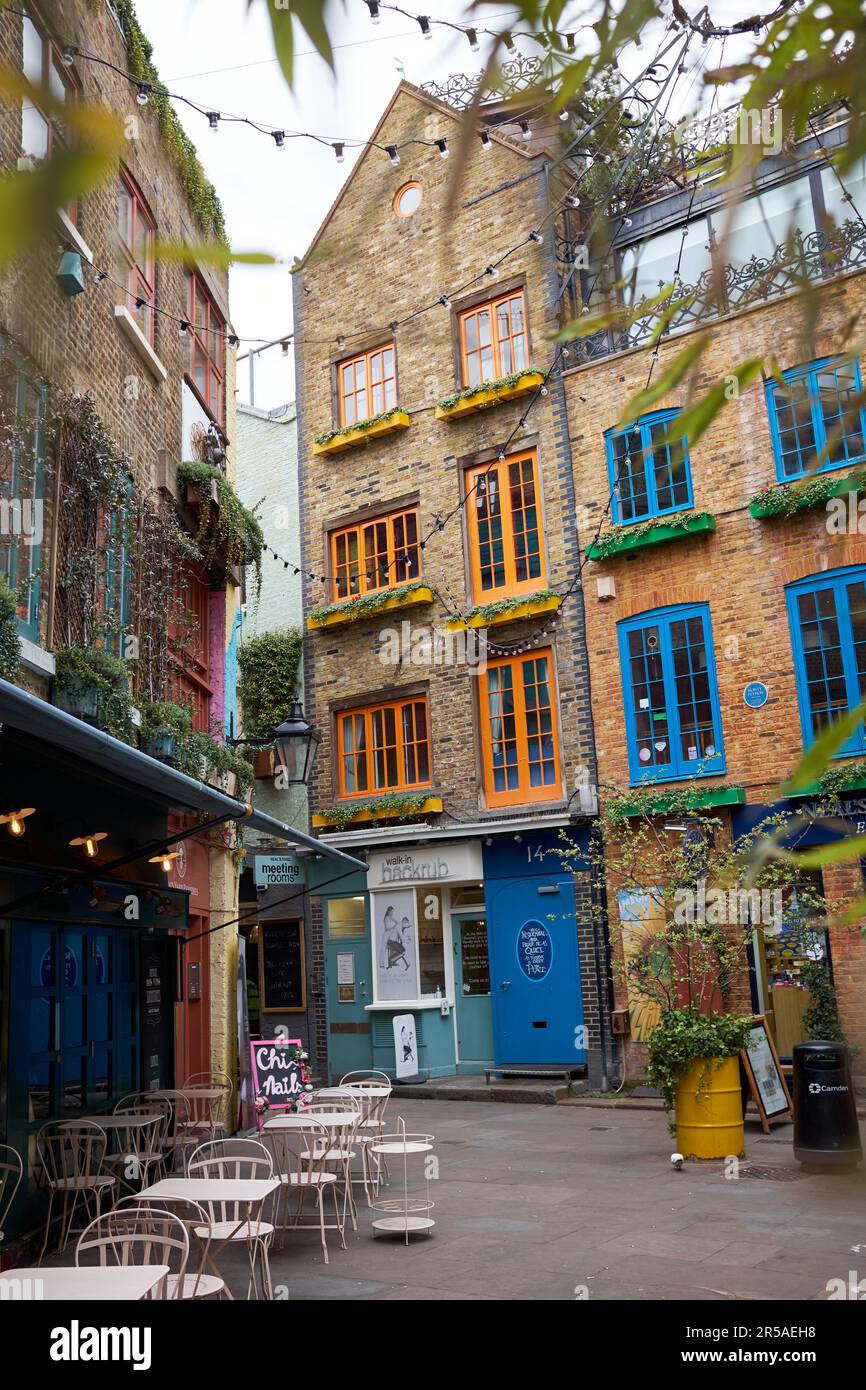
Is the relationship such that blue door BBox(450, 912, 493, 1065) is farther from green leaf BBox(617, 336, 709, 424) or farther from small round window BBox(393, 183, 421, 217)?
green leaf BBox(617, 336, 709, 424)

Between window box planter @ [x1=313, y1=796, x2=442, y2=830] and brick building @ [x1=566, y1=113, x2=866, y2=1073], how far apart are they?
127 inches

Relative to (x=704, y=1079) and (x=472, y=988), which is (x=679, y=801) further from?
(x=704, y=1079)

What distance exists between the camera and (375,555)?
20.5 meters

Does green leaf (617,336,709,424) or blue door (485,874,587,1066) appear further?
blue door (485,874,587,1066)

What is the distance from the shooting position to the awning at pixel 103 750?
587 centimetres

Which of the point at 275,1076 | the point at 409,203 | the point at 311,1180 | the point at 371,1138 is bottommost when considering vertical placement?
the point at 311,1180

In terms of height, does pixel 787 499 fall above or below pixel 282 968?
above

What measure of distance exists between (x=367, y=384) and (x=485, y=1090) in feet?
40.6

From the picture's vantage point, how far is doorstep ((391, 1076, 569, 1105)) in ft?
52.1

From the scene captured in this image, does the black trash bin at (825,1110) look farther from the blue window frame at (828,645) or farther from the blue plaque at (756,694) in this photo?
the blue plaque at (756,694)

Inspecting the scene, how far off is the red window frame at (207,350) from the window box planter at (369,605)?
15.6 feet

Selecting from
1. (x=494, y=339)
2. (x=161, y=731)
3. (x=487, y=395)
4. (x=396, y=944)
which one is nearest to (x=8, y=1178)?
(x=161, y=731)

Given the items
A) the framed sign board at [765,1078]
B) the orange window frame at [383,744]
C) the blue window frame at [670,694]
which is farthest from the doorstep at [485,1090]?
the orange window frame at [383,744]

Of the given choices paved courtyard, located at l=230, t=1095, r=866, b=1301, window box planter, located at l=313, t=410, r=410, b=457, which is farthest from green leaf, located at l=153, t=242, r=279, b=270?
window box planter, located at l=313, t=410, r=410, b=457
